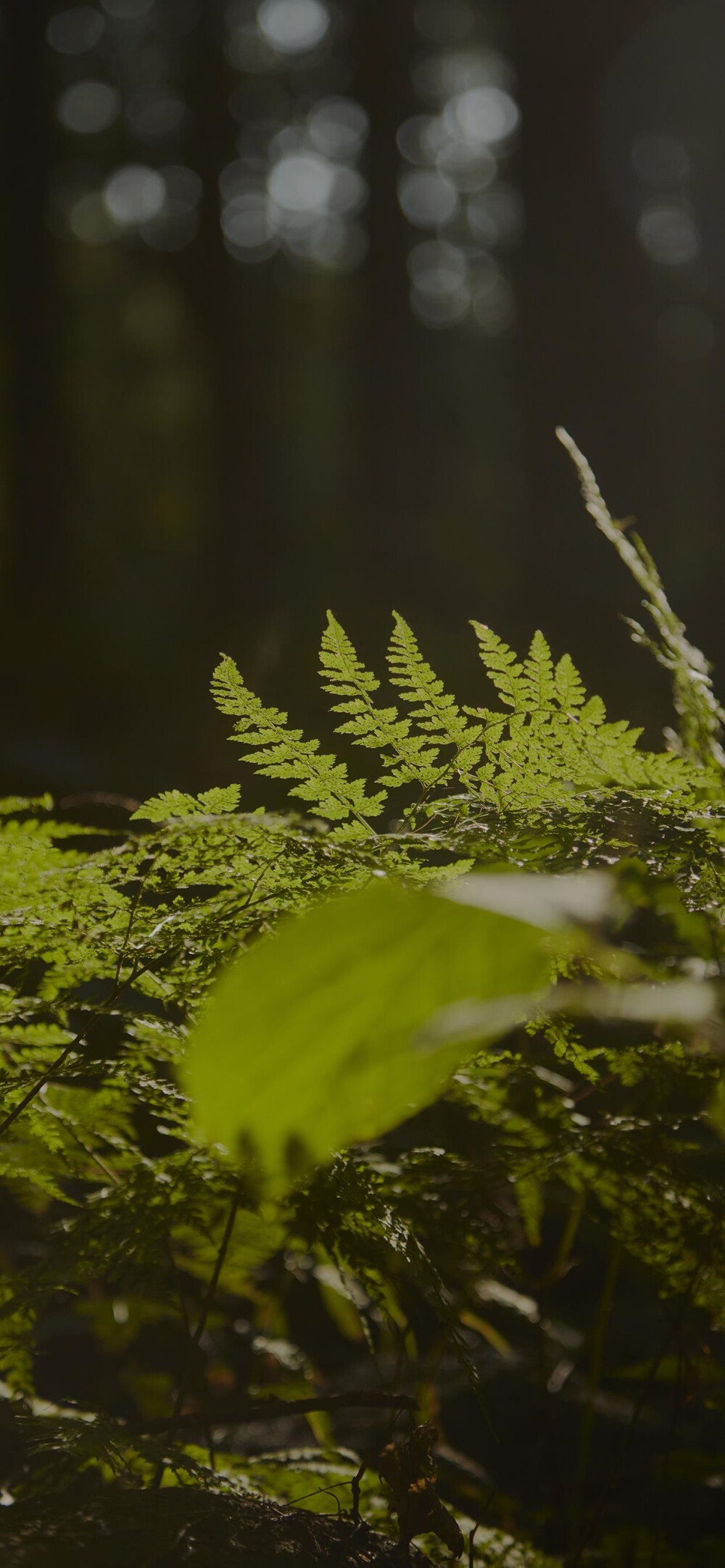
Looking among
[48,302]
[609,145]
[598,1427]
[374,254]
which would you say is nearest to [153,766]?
[598,1427]

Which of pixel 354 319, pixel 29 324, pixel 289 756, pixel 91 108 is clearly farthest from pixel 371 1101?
pixel 91 108

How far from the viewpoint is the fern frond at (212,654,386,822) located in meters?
0.57

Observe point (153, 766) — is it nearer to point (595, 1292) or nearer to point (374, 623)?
point (374, 623)

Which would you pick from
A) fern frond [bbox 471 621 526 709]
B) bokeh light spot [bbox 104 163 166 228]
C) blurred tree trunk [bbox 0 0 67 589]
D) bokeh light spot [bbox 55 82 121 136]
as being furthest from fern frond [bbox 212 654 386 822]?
bokeh light spot [bbox 55 82 121 136]

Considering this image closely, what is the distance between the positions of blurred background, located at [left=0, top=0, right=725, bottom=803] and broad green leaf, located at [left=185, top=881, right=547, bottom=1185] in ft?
21.3

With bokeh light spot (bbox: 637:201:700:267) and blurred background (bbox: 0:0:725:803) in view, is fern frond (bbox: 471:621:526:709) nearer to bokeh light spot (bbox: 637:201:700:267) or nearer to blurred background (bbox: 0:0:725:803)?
blurred background (bbox: 0:0:725:803)

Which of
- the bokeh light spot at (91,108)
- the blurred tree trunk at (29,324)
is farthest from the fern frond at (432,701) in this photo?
the bokeh light spot at (91,108)

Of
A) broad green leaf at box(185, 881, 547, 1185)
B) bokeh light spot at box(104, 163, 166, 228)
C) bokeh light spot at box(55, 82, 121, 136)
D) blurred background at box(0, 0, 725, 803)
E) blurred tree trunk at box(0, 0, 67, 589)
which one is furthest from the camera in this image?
bokeh light spot at box(104, 163, 166, 228)

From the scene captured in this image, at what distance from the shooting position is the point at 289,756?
1.89 ft

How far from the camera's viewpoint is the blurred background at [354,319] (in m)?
8.93

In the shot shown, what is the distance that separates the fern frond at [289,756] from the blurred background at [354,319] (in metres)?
6.11

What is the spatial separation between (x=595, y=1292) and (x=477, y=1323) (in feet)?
3.31

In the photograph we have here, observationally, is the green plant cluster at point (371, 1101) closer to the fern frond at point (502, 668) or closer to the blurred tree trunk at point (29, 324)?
the fern frond at point (502, 668)

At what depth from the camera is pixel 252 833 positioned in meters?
0.55
